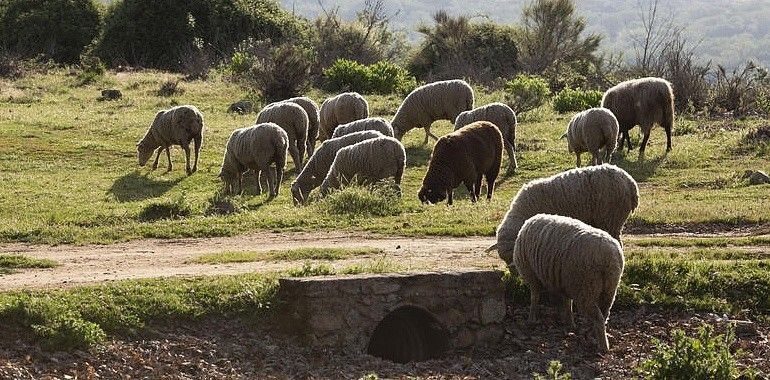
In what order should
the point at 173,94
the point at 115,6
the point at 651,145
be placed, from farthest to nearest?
the point at 115,6, the point at 173,94, the point at 651,145

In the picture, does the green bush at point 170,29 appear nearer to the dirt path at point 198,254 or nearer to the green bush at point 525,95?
the green bush at point 525,95

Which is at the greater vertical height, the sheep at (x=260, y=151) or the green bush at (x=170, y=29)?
the green bush at (x=170, y=29)

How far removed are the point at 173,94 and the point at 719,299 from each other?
76.3 ft

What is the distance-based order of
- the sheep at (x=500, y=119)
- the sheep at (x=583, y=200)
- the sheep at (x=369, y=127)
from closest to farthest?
1. the sheep at (x=583, y=200)
2. the sheep at (x=369, y=127)
3. the sheep at (x=500, y=119)

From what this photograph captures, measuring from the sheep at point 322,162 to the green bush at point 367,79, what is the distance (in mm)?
14642

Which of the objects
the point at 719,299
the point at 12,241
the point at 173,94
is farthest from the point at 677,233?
the point at 173,94

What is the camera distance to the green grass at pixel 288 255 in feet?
47.3

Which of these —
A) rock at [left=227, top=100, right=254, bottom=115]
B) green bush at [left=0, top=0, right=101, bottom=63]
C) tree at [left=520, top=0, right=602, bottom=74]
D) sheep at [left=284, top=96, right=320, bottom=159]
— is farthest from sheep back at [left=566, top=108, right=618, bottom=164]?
green bush at [left=0, top=0, right=101, bottom=63]

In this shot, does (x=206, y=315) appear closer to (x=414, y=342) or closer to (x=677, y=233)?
(x=414, y=342)

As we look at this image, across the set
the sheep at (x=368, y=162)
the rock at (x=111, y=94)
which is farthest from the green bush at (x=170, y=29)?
the sheep at (x=368, y=162)

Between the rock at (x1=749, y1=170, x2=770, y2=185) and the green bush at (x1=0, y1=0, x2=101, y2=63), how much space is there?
29.8m

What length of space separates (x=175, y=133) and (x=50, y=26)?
76.2 ft

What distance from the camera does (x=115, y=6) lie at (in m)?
47.4

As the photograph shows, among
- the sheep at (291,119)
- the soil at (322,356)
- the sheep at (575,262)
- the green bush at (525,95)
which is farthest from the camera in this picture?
the green bush at (525,95)
